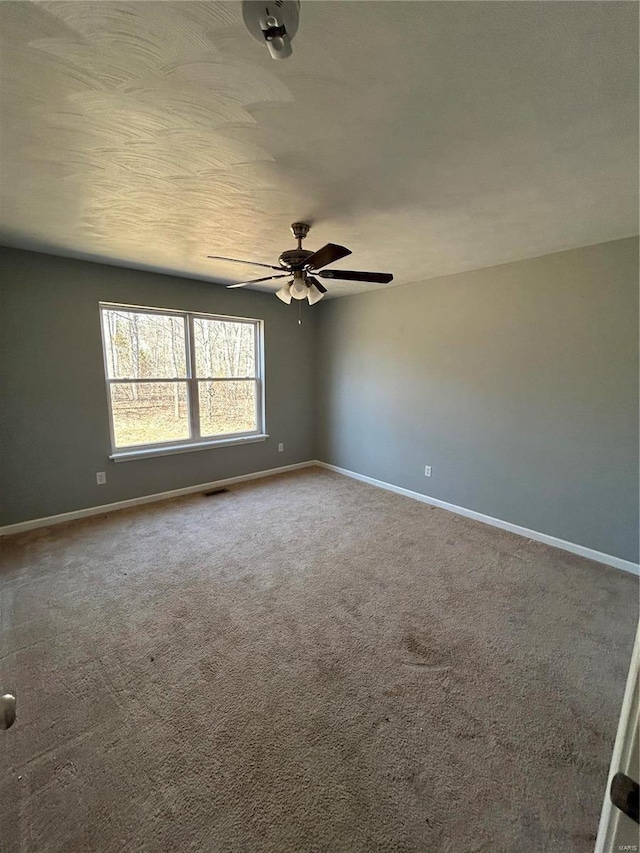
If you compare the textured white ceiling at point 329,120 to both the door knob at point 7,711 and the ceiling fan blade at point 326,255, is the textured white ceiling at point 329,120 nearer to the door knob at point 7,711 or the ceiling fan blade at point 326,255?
the ceiling fan blade at point 326,255

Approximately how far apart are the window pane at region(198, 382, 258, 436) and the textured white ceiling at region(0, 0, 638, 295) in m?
2.06

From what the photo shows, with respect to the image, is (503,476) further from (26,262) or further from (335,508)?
(26,262)

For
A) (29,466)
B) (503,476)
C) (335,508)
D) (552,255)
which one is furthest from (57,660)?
(552,255)

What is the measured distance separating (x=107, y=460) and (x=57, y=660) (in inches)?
82.8

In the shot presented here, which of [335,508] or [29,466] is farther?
[335,508]

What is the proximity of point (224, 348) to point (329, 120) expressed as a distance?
3.18 metres

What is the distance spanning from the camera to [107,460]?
11.5 feet

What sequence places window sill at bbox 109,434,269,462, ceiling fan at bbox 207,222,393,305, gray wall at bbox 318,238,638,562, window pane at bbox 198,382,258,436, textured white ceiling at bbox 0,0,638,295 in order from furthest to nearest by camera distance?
window pane at bbox 198,382,258,436 → window sill at bbox 109,434,269,462 → gray wall at bbox 318,238,638,562 → ceiling fan at bbox 207,222,393,305 → textured white ceiling at bbox 0,0,638,295

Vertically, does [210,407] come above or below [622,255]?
below

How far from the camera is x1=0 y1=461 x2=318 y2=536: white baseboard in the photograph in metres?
3.09

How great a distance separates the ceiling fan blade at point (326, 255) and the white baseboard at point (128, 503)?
2976mm

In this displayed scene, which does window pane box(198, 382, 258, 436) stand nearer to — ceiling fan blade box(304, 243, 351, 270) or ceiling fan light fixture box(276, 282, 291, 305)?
ceiling fan light fixture box(276, 282, 291, 305)

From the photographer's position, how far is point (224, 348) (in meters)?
4.28

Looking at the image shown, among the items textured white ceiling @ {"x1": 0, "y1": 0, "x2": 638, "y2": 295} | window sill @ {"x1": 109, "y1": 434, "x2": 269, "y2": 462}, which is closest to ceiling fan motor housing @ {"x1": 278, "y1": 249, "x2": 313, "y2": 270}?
textured white ceiling @ {"x1": 0, "y1": 0, "x2": 638, "y2": 295}
